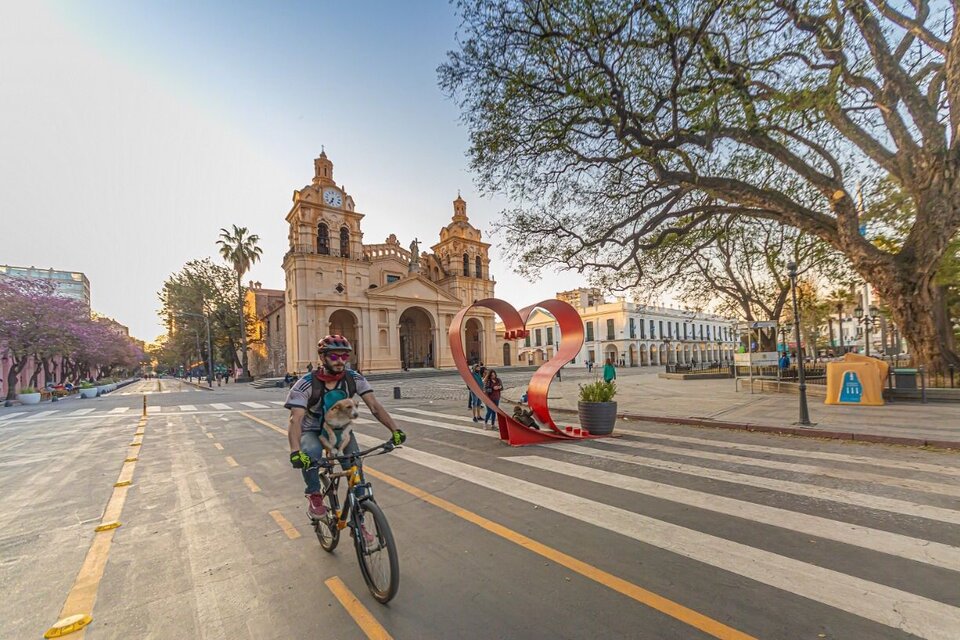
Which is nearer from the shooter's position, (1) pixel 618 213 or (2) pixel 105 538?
(2) pixel 105 538

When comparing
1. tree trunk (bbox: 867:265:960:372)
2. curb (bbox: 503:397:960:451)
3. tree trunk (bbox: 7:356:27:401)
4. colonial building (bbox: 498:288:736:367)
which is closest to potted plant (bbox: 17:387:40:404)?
tree trunk (bbox: 7:356:27:401)

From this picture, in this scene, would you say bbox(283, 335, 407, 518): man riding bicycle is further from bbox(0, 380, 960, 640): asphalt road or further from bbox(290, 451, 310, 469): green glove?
bbox(0, 380, 960, 640): asphalt road

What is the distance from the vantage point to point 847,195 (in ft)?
40.0

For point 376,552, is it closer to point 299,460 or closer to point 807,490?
point 299,460

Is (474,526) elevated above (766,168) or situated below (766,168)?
below

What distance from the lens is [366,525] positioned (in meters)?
3.18

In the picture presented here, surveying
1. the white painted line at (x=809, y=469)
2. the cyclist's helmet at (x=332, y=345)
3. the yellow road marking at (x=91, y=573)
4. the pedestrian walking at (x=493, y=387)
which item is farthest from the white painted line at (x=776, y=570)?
the pedestrian walking at (x=493, y=387)

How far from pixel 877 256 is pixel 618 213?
7.37m

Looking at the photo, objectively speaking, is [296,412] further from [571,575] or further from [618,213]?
[618,213]

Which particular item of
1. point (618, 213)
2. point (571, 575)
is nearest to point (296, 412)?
point (571, 575)

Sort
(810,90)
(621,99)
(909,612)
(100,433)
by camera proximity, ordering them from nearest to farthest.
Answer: (909,612) < (810,90) < (621,99) < (100,433)

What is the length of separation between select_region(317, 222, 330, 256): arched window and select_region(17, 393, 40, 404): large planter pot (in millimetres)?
23365

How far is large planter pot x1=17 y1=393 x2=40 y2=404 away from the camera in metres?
25.4

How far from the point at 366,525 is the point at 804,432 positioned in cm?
896
